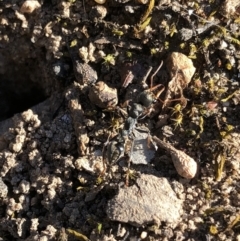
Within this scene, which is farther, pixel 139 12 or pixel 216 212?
pixel 139 12

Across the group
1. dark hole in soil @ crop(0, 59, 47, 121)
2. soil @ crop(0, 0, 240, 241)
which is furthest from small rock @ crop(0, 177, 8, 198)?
dark hole in soil @ crop(0, 59, 47, 121)

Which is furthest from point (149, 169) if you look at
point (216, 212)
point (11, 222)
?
point (11, 222)

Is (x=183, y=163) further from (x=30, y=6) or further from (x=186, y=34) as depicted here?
(x=30, y=6)

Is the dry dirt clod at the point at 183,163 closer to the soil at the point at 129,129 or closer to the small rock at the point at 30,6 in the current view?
the soil at the point at 129,129

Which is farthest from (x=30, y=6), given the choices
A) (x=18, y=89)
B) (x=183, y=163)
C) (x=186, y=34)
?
(x=183, y=163)

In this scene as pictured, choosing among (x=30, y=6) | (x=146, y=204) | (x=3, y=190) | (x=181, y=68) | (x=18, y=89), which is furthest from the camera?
(x=18, y=89)

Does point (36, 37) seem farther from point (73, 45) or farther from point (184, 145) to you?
point (184, 145)
